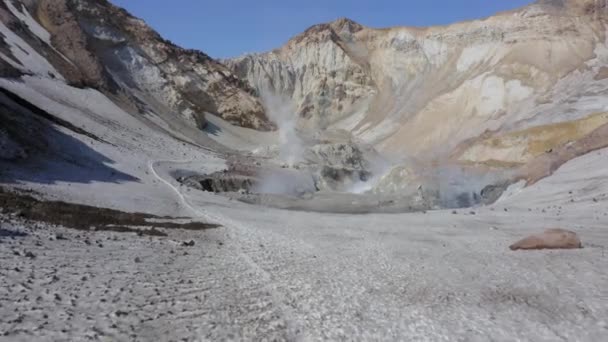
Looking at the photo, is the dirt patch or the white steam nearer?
the dirt patch

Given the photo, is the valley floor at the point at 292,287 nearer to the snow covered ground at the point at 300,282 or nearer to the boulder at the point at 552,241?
the snow covered ground at the point at 300,282

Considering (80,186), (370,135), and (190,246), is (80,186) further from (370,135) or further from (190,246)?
(370,135)

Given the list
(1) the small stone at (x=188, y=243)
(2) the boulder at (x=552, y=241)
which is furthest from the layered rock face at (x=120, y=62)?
(2) the boulder at (x=552, y=241)

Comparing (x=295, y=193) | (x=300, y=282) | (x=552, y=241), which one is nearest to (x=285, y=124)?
(x=295, y=193)

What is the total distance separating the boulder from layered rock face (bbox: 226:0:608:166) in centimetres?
4276

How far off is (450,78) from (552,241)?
86.1 meters

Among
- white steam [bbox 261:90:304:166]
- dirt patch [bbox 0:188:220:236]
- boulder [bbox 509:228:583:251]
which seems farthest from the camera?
white steam [bbox 261:90:304:166]

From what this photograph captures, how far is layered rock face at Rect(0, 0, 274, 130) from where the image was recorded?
65.4 metres

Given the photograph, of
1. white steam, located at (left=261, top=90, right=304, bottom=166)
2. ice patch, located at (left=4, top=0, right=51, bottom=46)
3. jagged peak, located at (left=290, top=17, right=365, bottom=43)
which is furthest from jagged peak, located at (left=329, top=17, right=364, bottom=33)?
ice patch, located at (left=4, top=0, right=51, bottom=46)

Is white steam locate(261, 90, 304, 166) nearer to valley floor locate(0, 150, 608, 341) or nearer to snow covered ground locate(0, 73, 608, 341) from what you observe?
snow covered ground locate(0, 73, 608, 341)

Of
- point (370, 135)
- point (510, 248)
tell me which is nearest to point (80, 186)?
point (510, 248)

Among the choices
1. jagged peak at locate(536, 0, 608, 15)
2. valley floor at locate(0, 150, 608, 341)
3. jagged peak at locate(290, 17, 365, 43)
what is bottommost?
valley floor at locate(0, 150, 608, 341)

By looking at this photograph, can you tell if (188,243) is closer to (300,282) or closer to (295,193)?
(300,282)

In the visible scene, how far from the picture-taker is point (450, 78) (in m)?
98.1
